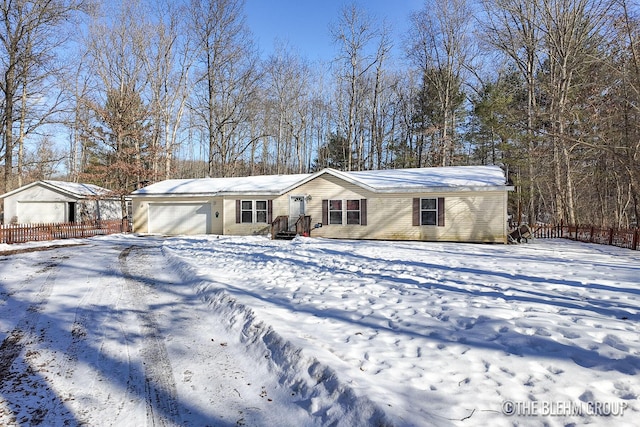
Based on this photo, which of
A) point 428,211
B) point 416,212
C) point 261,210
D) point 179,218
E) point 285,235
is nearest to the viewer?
point 428,211

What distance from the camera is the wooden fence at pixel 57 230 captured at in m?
14.0

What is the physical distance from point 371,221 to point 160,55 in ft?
75.4

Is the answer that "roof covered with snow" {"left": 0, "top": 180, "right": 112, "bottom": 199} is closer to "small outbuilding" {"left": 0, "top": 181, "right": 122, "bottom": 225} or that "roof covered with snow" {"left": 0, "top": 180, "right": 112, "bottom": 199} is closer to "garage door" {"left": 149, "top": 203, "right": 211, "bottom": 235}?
"small outbuilding" {"left": 0, "top": 181, "right": 122, "bottom": 225}

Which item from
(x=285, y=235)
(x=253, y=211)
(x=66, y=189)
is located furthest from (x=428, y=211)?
(x=66, y=189)

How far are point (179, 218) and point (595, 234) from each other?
20585mm

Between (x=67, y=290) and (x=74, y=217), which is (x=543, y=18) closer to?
(x=67, y=290)

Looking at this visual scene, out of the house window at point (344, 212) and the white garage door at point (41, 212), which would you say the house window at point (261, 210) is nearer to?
the house window at point (344, 212)

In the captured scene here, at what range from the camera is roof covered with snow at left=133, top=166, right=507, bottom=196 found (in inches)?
561

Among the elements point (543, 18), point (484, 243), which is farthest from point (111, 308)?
point (543, 18)

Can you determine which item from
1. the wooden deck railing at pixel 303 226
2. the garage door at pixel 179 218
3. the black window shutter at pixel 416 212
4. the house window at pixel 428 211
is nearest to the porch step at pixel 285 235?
the wooden deck railing at pixel 303 226

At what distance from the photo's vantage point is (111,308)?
17.7 feet

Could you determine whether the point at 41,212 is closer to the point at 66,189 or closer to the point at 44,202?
the point at 44,202

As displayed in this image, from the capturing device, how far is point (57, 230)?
15.8m

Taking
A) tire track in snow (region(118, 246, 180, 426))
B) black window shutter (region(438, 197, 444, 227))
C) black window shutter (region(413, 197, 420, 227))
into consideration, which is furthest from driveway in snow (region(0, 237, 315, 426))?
black window shutter (region(438, 197, 444, 227))
